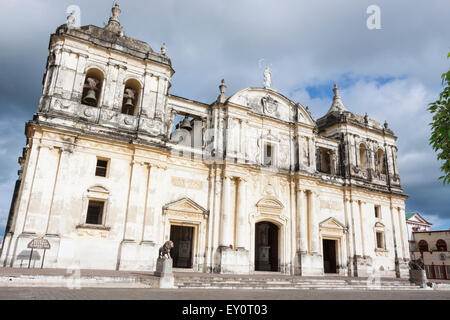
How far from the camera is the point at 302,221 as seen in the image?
21719mm

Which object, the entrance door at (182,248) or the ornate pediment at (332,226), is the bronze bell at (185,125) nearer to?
the entrance door at (182,248)

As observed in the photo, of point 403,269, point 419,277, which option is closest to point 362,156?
point 403,269

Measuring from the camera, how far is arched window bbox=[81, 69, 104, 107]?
17484 millimetres

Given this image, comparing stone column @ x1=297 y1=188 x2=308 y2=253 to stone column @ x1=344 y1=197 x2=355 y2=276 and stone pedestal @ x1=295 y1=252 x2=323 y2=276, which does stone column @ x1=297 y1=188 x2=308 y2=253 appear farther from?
stone column @ x1=344 y1=197 x2=355 y2=276

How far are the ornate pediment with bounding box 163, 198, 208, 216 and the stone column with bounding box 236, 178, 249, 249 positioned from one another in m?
2.09

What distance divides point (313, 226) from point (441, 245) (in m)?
22.9

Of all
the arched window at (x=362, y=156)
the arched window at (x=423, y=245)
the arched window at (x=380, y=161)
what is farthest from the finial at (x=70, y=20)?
the arched window at (x=423, y=245)

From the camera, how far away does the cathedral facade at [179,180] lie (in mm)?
15680

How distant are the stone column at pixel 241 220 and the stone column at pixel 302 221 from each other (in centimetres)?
389

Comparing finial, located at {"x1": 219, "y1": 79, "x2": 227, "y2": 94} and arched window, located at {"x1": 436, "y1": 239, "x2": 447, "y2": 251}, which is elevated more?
finial, located at {"x1": 219, "y1": 79, "x2": 227, "y2": 94}

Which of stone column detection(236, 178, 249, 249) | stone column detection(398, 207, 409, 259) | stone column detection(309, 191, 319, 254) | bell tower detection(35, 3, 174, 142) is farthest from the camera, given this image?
stone column detection(398, 207, 409, 259)

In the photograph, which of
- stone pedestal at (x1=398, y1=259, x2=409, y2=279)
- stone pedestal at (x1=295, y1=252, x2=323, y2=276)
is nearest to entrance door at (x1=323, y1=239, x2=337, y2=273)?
stone pedestal at (x1=295, y1=252, x2=323, y2=276)

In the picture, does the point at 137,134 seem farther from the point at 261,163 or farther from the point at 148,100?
the point at 261,163
